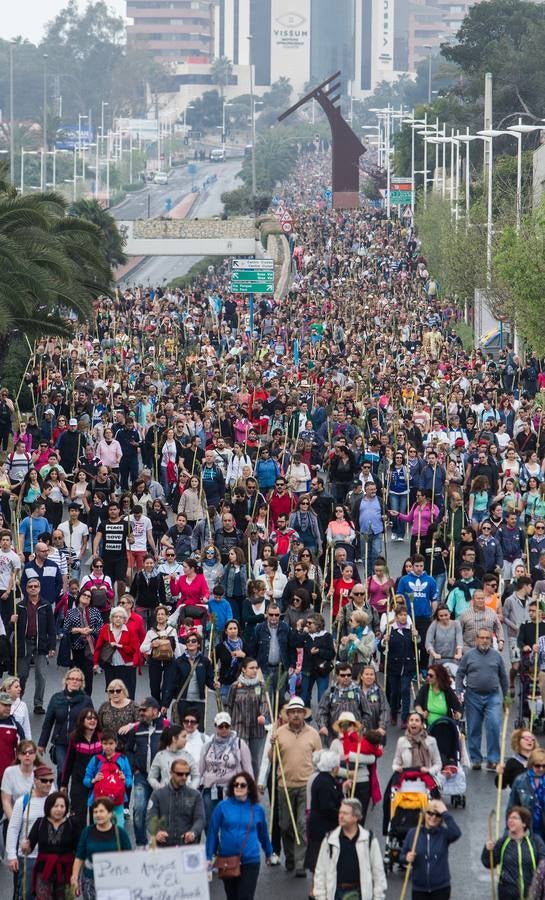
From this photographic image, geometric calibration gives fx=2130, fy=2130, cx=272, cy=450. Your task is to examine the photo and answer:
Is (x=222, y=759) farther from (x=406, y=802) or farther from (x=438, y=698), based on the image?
(x=438, y=698)

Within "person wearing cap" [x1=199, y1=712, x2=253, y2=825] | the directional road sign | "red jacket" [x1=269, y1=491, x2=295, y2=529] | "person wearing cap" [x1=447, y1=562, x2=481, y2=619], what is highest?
the directional road sign

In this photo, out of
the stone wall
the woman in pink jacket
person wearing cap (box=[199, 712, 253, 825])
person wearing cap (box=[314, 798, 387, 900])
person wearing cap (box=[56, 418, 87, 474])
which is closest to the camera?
person wearing cap (box=[314, 798, 387, 900])

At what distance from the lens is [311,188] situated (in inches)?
5753

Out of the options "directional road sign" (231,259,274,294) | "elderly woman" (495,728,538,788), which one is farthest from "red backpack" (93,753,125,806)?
"directional road sign" (231,259,274,294)

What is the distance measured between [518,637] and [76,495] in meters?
7.29

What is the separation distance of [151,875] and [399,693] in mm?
5905

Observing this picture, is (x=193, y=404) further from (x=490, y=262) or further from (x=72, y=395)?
(x=490, y=262)

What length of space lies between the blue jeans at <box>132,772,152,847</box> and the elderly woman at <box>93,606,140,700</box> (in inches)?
95.9

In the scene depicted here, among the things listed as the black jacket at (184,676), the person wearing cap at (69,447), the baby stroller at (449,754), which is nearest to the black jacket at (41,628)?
the black jacket at (184,676)

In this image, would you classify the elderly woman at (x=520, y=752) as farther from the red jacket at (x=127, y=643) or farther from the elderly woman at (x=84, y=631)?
the elderly woman at (x=84, y=631)

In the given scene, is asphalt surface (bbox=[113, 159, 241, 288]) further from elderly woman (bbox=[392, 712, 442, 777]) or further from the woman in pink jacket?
elderly woman (bbox=[392, 712, 442, 777])

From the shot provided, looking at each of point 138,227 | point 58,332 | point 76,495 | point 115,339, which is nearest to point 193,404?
point 58,332

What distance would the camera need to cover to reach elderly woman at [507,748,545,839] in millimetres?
11508

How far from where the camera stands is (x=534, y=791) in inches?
455
